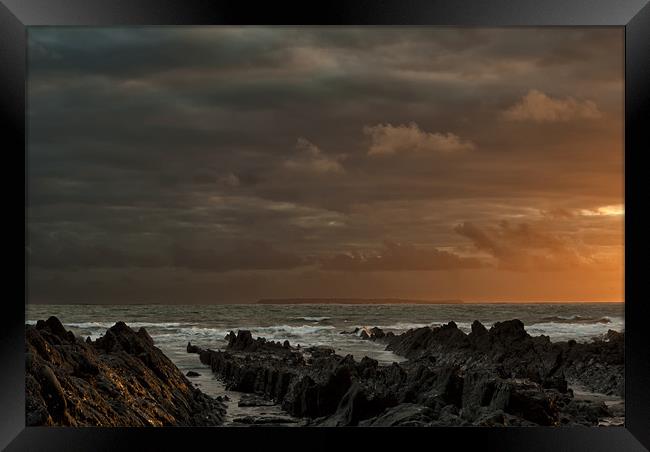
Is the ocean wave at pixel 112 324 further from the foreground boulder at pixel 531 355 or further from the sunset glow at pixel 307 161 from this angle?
the foreground boulder at pixel 531 355

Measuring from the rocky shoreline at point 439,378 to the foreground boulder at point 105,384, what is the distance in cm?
87

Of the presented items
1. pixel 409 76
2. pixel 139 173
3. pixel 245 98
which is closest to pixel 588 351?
pixel 409 76

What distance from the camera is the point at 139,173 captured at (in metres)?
6.09

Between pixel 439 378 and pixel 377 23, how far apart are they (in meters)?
A: 2.95

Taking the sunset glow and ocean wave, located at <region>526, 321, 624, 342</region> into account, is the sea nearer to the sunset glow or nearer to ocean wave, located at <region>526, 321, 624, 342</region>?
ocean wave, located at <region>526, 321, 624, 342</region>

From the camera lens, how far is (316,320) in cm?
812

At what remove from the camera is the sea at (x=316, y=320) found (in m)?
7.68

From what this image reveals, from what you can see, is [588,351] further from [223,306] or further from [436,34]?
[223,306]

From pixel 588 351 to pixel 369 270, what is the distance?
2.52 meters

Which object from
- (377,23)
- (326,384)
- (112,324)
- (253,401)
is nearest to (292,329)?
(112,324)

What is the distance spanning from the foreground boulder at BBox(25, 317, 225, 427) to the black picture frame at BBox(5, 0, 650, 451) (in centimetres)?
19

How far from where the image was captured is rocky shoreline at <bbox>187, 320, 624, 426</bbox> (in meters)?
3.84

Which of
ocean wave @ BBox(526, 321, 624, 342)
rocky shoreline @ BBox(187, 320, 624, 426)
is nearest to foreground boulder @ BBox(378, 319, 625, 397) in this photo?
Result: rocky shoreline @ BBox(187, 320, 624, 426)

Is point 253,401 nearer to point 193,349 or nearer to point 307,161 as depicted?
point 193,349
